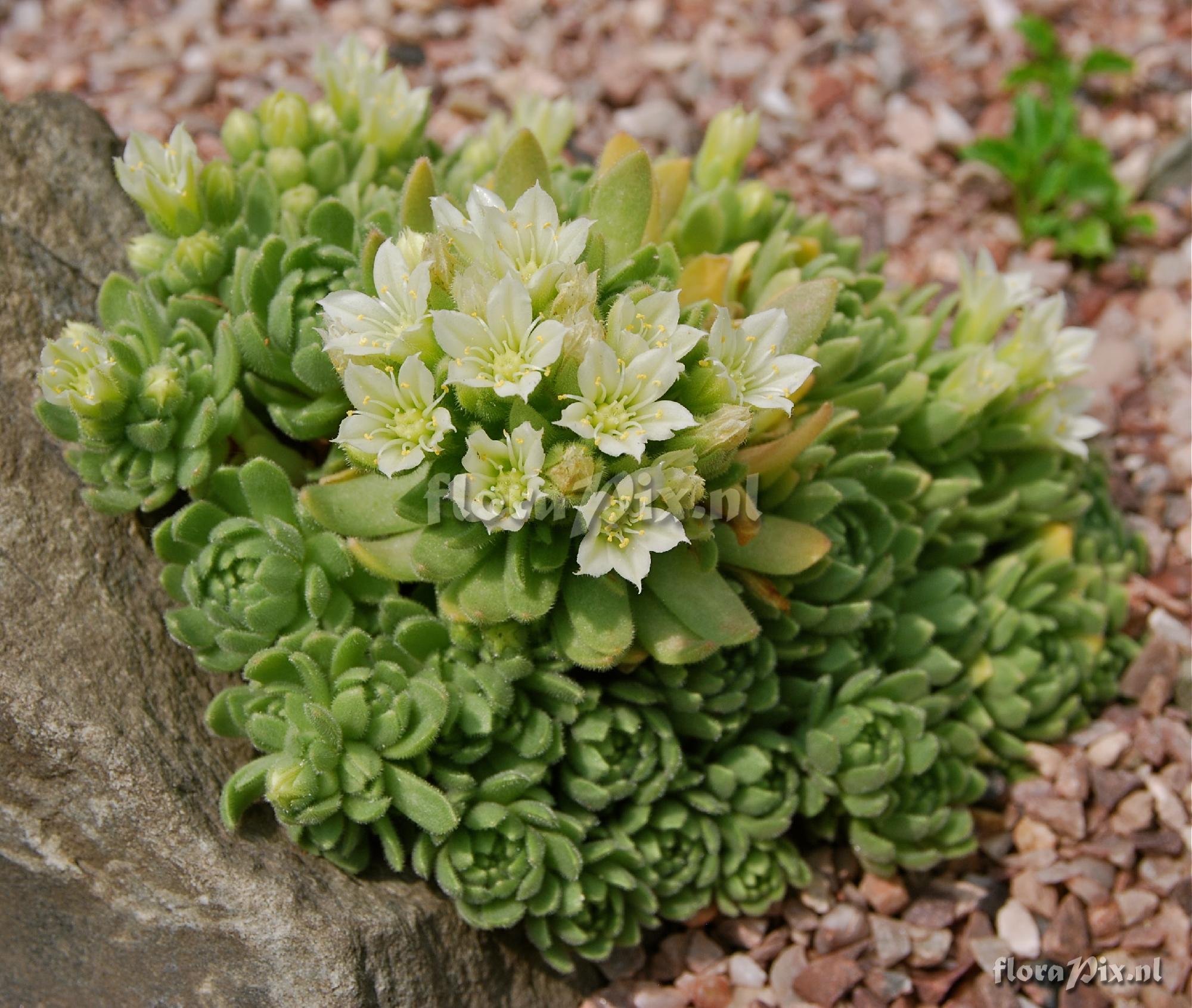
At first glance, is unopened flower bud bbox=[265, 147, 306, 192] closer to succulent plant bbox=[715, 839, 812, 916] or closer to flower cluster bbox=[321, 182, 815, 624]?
flower cluster bbox=[321, 182, 815, 624]

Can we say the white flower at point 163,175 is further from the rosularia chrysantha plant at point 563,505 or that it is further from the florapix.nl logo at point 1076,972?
the florapix.nl logo at point 1076,972

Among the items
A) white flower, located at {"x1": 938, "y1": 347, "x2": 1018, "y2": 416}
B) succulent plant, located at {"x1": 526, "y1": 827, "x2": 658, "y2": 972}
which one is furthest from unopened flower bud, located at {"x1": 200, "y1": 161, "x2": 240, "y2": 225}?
white flower, located at {"x1": 938, "y1": 347, "x2": 1018, "y2": 416}

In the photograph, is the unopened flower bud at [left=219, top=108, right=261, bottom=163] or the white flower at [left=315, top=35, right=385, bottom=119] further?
the white flower at [left=315, top=35, right=385, bottom=119]

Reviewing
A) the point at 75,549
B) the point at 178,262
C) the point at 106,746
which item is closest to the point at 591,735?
the point at 106,746

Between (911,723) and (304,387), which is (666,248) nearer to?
(304,387)

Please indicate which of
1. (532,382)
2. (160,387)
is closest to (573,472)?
(532,382)

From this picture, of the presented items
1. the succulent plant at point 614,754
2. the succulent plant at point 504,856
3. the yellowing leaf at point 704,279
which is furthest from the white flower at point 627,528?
the yellowing leaf at point 704,279
